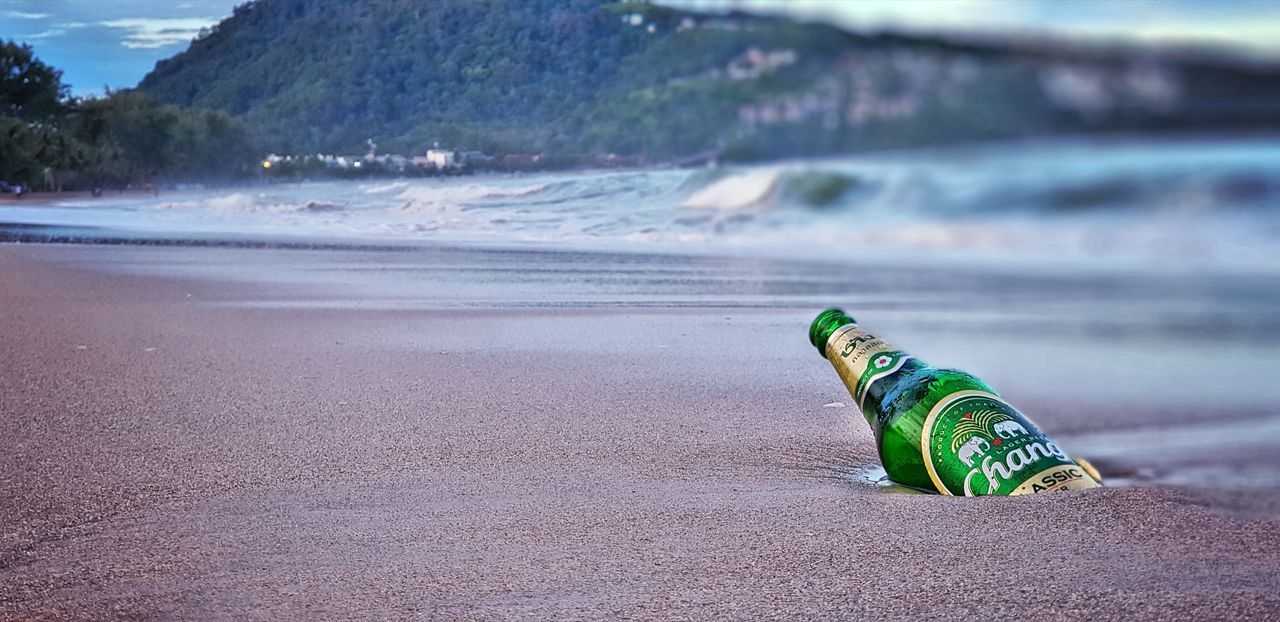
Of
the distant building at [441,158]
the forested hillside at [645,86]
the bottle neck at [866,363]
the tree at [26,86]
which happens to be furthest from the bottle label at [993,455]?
the tree at [26,86]

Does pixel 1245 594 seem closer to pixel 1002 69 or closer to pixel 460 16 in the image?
pixel 1002 69

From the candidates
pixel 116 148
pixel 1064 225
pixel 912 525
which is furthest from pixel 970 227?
pixel 116 148

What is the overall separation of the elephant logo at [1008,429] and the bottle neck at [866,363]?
0.23 metres

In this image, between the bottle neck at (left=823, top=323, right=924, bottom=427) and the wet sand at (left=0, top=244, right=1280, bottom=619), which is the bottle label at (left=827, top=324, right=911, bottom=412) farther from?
the wet sand at (left=0, top=244, right=1280, bottom=619)

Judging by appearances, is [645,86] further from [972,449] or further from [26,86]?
[26,86]

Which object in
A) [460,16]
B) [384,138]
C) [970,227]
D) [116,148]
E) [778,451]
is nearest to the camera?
[970,227]

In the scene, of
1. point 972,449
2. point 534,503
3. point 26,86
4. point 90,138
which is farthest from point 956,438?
point 26,86

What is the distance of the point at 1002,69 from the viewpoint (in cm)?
73

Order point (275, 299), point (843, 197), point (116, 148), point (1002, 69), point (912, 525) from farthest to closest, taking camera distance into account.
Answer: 1. point (116, 148)
2. point (275, 299)
3. point (912, 525)
4. point (843, 197)
5. point (1002, 69)

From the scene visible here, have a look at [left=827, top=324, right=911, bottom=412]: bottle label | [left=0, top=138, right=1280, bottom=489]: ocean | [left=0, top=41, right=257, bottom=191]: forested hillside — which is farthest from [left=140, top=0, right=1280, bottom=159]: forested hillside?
[left=0, top=41, right=257, bottom=191]: forested hillside

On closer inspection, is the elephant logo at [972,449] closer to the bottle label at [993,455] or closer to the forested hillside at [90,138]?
the bottle label at [993,455]

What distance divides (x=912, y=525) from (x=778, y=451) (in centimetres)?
72

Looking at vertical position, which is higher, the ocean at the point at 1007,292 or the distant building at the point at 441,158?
the distant building at the point at 441,158

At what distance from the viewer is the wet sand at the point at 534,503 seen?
1259 mm
